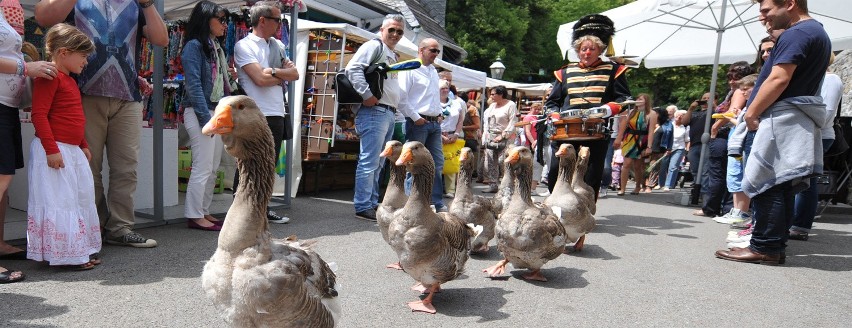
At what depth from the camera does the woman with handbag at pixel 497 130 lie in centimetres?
971

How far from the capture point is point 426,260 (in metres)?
3.15

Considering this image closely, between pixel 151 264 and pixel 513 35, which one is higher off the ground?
pixel 513 35

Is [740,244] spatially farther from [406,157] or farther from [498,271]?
[406,157]

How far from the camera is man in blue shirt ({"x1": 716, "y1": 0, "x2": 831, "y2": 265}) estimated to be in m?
4.14

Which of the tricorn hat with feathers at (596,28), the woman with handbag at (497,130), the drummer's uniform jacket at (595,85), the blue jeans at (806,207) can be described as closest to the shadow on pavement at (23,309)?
the drummer's uniform jacket at (595,85)

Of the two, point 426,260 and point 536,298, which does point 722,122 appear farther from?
point 426,260

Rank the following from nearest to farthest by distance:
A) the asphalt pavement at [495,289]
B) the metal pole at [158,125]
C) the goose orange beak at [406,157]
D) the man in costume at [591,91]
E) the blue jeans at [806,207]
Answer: the asphalt pavement at [495,289], the goose orange beak at [406,157], the metal pole at [158,125], the man in costume at [591,91], the blue jeans at [806,207]

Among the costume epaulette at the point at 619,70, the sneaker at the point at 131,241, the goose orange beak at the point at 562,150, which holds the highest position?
the costume epaulette at the point at 619,70

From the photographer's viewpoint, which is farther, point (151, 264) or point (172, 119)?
point (172, 119)

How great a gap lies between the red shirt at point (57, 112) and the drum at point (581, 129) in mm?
4282

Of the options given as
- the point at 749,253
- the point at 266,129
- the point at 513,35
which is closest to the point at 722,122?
the point at 749,253

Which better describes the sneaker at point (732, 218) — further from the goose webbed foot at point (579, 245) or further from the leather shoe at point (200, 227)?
the leather shoe at point (200, 227)

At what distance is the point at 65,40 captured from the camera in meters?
3.42

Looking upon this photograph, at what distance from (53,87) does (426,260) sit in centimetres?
281
